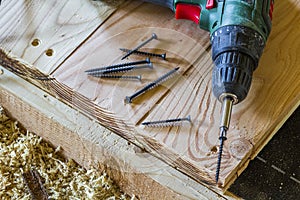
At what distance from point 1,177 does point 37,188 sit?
9 centimetres

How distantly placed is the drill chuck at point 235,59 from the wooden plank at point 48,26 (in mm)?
339

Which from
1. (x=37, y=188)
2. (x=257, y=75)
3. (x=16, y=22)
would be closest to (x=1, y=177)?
(x=37, y=188)

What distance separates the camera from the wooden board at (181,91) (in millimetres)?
1163

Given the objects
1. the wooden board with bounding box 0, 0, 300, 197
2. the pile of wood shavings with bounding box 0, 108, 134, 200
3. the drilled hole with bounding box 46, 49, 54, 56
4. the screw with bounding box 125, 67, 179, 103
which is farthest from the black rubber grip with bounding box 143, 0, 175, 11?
the pile of wood shavings with bounding box 0, 108, 134, 200

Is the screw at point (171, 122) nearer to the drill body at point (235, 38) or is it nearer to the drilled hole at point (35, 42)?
the drill body at point (235, 38)

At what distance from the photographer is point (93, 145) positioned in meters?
1.23

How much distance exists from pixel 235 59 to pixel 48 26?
47 centimetres

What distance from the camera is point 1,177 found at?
52.2 inches

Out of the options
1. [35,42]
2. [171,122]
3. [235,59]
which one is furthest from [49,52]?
[235,59]

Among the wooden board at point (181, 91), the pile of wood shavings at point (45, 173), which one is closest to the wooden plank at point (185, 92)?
the wooden board at point (181, 91)

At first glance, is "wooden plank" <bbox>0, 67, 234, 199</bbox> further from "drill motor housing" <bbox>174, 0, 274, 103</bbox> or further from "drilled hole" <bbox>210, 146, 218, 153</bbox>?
"drill motor housing" <bbox>174, 0, 274, 103</bbox>

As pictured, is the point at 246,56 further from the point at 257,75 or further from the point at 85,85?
the point at 85,85

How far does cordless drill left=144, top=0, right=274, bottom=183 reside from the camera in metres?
1.10

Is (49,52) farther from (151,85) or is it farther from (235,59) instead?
(235,59)
